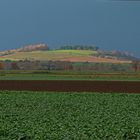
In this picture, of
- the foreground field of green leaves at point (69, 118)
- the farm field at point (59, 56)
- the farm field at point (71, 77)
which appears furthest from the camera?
the farm field at point (59, 56)

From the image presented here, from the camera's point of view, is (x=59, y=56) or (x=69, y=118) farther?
(x=59, y=56)

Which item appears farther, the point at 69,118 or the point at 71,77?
the point at 71,77

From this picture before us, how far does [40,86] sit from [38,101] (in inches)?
646

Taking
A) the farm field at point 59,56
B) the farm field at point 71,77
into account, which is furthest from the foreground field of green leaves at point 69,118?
the farm field at point 59,56

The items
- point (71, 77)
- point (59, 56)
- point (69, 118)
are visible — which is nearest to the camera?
point (69, 118)

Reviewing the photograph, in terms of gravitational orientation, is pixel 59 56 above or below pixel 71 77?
above

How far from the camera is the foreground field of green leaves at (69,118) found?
1839 cm

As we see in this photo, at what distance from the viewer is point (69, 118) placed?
2262 cm

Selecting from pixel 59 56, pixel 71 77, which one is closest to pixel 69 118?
pixel 71 77

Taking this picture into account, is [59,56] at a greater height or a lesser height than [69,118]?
greater

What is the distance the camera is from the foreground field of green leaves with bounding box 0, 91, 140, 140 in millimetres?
18391

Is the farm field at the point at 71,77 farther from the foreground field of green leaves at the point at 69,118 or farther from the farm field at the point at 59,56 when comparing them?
the farm field at the point at 59,56

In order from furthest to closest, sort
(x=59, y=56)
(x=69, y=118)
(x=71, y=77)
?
(x=59, y=56), (x=71, y=77), (x=69, y=118)

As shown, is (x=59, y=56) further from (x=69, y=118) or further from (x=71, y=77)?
(x=69, y=118)
